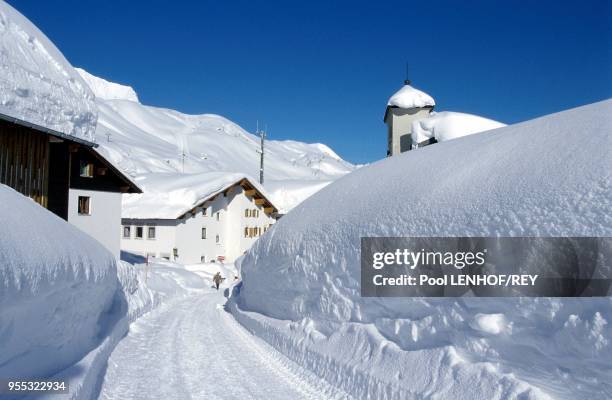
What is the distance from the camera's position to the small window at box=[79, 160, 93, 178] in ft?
69.3

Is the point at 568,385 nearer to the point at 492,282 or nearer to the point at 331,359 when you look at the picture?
the point at 492,282

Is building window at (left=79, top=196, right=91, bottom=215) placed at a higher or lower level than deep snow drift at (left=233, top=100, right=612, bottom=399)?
higher

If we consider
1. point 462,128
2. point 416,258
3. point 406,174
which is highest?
point 462,128

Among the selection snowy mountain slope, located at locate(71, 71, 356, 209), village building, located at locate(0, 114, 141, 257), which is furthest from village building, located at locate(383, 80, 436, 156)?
snowy mountain slope, located at locate(71, 71, 356, 209)

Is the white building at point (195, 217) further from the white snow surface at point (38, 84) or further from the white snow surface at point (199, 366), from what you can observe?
the white snow surface at point (199, 366)

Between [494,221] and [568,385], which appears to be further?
[494,221]

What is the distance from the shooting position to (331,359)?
8750 millimetres

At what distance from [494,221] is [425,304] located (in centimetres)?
160

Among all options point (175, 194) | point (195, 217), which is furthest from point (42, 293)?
point (175, 194)

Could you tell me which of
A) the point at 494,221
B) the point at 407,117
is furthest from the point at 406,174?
the point at 407,117

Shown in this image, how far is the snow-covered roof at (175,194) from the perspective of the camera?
113 ft

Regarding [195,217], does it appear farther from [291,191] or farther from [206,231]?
[291,191]

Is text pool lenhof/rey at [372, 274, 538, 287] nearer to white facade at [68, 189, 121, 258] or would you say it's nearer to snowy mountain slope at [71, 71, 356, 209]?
white facade at [68, 189, 121, 258]

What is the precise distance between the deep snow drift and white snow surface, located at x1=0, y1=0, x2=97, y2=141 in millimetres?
10273
